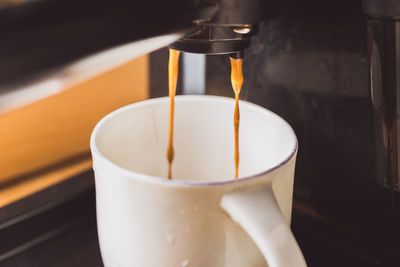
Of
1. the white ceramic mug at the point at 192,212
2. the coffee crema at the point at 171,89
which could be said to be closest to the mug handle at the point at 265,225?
the white ceramic mug at the point at 192,212

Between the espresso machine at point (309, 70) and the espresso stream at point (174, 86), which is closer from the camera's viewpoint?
the espresso machine at point (309, 70)

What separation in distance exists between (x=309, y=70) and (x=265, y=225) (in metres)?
0.15

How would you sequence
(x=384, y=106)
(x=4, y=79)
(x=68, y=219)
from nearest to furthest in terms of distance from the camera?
(x=4, y=79)
(x=384, y=106)
(x=68, y=219)

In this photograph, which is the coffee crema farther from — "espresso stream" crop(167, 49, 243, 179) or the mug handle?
the mug handle

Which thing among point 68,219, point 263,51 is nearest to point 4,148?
point 68,219

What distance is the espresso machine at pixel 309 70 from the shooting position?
6.6 inches

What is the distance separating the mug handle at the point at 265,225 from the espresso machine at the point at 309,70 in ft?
0.26

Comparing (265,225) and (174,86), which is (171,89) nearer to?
(174,86)

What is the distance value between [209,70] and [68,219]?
17 cm

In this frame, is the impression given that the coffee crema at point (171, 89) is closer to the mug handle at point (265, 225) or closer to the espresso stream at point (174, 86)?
the espresso stream at point (174, 86)

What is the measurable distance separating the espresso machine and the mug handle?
0.26 feet

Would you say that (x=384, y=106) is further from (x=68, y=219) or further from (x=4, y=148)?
(x=4, y=148)

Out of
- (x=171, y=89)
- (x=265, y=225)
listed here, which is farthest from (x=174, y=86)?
(x=265, y=225)

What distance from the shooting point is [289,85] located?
14.0 inches
